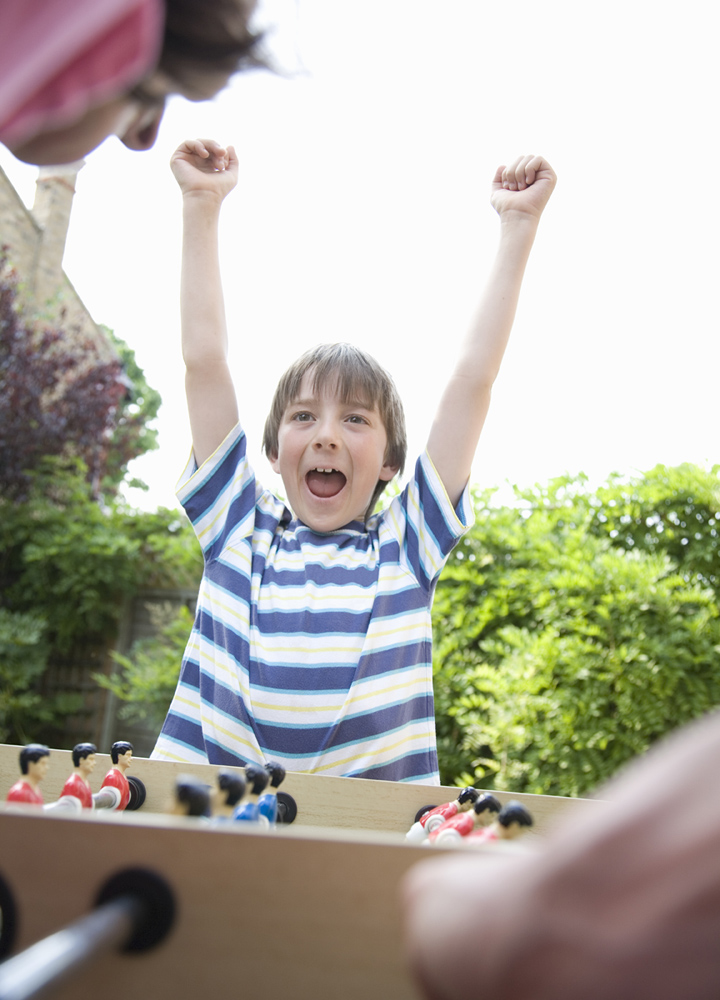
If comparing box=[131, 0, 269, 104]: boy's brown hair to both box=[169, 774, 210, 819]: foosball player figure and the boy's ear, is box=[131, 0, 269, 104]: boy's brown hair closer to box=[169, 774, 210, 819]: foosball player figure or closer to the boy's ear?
A: box=[169, 774, 210, 819]: foosball player figure

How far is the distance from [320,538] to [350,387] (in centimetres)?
37

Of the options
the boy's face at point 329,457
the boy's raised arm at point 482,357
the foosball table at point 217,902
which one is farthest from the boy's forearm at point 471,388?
the foosball table at point 217,902

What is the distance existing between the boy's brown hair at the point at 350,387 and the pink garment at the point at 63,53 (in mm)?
1223

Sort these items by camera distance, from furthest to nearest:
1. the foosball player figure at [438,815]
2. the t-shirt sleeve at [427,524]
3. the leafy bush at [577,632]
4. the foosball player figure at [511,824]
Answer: the leafy bush at [577,632]
the t-shirt sleeve at [427,524]
the foosball player figure at [438,815]
the foosball player figure at [511,824]

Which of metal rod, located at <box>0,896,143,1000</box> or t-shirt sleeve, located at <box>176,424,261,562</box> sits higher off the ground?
t-shirt sleeve, located at <box>176,424,261,562</box>

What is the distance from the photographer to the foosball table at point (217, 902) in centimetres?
57

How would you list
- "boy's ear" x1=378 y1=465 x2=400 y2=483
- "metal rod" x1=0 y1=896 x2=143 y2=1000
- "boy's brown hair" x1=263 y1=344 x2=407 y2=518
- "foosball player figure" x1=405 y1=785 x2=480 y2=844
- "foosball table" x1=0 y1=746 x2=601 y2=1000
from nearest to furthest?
"metal rod" x1=0 y1=896 x2=143 y2=1000
"foosball table" x1=0 y1=746 x2=601 y2=1000
"foosball player figure" x1=405 y1=785 x2=480 y2=844
"boy's brown hair" x1=263 y1=344 x2=407 y2=518
"boy's ear" x1=378 y1=465 x2=400 y2=483

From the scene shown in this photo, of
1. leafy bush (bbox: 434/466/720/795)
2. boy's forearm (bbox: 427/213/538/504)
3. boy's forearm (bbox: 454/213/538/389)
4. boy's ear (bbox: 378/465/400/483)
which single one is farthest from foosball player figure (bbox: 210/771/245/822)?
leafy bush (bbox: 434/466/720/795)

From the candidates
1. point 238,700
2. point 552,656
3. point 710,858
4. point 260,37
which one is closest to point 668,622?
point 552,656

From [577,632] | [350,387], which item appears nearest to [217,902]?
[350,387]

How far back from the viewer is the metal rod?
402 mm

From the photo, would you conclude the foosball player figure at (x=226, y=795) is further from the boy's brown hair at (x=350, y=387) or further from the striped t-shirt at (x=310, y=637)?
the boy's brown hair at (x=350, y=387)

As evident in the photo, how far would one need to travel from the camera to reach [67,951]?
45 cm

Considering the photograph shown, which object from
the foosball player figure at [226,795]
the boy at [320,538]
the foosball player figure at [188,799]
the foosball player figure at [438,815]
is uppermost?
the boy at [320,538]
